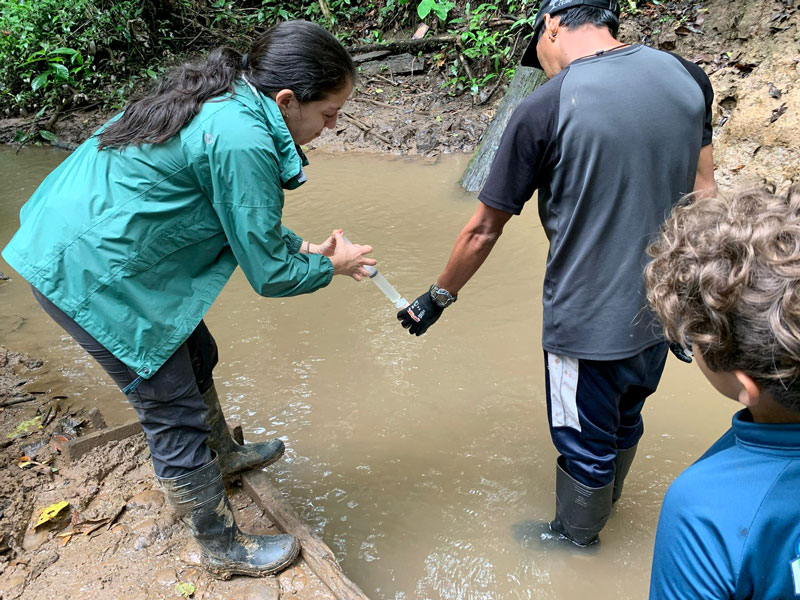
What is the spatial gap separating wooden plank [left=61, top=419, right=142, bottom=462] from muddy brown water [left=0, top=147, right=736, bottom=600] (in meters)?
0.54

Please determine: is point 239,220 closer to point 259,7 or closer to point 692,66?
point 692,66

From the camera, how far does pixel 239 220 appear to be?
167cm

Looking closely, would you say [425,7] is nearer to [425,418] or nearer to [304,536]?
[425,418]

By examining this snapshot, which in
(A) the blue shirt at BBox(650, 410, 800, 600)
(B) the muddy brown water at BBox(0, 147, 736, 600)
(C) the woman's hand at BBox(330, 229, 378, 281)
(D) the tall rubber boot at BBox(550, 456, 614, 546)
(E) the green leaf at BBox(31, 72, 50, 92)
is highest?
(A) the blue shirt at BBox(650, 410, 800, 600)

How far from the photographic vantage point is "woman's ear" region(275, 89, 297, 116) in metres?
1.74

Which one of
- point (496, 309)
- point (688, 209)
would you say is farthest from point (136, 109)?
point (496, 309)

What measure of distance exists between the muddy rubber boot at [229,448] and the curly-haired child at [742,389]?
1.83 metres

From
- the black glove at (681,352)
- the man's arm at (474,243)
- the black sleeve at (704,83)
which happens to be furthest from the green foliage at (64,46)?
the black glove at (681,352)

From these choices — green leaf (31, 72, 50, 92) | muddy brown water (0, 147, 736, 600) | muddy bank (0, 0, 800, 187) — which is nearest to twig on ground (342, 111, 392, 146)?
muddy bank (0, 0, 800, 187)

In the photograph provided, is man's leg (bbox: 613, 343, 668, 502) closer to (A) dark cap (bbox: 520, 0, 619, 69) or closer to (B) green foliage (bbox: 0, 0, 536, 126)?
Result: (A) dark cap (bbox: 520, 0, 619, 69)

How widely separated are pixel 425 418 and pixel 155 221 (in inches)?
73.7

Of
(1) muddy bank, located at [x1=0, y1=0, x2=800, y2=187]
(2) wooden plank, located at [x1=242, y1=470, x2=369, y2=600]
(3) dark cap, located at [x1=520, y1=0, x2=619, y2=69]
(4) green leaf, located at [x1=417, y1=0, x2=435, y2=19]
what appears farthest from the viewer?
(4) green leaf, located at [x1=417, y1=0, x2=435, y2=19]

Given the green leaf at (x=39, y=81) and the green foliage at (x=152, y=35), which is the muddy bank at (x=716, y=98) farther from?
the green leaf at (x=39, y=81)

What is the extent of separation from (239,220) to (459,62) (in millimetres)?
7642
